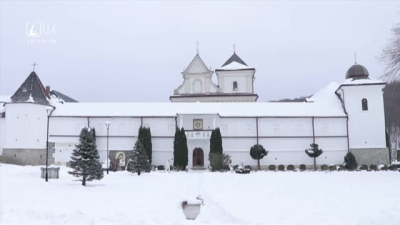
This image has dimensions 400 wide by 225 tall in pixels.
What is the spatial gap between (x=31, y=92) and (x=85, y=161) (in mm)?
20369

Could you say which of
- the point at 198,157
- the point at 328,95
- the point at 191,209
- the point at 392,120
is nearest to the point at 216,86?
the point at 328,95

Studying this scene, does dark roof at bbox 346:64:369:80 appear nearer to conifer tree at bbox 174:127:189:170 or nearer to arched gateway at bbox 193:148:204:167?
arched gateway at bbox 193:148:204:167

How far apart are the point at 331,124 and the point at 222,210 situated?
Answer: 2958 centimetres

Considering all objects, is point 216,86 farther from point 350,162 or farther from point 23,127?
point 23,127

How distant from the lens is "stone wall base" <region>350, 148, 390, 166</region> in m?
38.1

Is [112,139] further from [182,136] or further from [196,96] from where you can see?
[196,96]

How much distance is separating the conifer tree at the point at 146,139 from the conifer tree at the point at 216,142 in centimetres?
558

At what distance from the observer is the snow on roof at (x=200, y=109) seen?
3916 cm

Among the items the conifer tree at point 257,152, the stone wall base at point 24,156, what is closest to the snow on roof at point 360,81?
the conifer tree at point 257,152

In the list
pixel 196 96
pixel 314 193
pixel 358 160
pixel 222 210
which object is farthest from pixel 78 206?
pixel 196 96

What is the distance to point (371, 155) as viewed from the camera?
38.3 metres

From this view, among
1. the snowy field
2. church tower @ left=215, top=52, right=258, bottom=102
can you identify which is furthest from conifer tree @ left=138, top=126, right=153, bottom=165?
the snowy field

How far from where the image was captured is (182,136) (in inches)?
1448

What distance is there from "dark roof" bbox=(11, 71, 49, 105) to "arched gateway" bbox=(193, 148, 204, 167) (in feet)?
47.0
